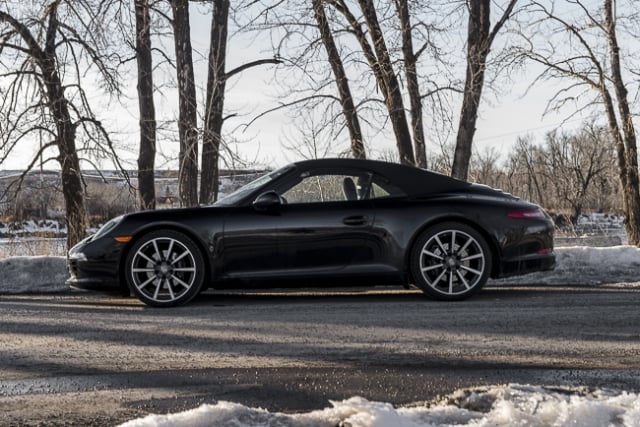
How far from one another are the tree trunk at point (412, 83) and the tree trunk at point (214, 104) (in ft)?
13.1

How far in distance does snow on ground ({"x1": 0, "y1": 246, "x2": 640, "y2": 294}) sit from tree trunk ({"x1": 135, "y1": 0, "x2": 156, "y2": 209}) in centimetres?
784

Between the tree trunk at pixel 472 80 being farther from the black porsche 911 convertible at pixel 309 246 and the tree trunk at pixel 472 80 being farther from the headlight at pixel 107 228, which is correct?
the headlight at pixel 107 228

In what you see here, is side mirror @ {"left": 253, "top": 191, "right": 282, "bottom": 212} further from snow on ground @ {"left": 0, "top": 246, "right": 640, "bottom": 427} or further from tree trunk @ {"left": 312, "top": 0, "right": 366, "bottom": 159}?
tree trunk @ {"left": 312, "top": 0, "right": 366, "bottom": 159}

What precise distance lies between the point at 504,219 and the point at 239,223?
2517 millimetres

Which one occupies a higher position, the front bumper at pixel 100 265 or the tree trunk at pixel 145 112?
the tree trunk at pixel 145 112

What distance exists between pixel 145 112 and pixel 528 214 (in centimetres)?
1200

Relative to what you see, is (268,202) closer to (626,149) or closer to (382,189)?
(382,189)

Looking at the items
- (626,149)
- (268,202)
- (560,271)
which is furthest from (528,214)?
(626,149)

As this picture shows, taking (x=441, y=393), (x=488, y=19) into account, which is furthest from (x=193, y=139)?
(x=441, y=393)

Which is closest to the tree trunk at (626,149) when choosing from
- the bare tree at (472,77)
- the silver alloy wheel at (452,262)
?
the bare tree at (472,77)

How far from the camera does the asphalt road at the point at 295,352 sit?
354 cm

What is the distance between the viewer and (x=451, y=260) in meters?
7.36

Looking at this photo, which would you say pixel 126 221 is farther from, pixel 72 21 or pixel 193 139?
pixel 72 21

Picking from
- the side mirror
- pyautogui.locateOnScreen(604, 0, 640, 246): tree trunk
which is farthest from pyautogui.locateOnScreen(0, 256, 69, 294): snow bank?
pyautogui.locateOnScreen(604, 0, 640, 246): tree trunk
